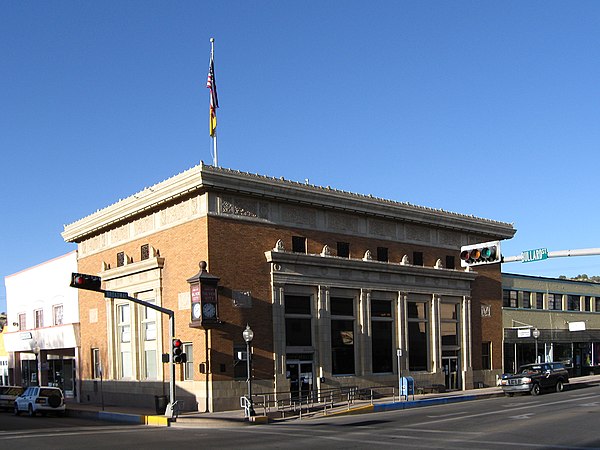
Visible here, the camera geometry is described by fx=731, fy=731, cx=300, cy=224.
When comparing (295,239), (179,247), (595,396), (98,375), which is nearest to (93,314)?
(98,375)

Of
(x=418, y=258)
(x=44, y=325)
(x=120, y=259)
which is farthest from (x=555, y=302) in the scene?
(x=44, y=325)

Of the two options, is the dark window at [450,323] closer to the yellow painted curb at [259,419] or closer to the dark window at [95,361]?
the yellow painted curb at [259,419]

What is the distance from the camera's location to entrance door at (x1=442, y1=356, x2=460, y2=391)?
49031 mm

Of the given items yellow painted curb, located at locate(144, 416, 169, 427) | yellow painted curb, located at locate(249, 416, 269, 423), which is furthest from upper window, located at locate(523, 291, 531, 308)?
yellow painted curb, located at locate(144, 416, 169, 427)

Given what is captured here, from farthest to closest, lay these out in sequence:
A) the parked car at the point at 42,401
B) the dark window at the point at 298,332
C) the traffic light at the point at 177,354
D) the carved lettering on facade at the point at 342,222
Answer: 1. the carved lettering on facade at the point at 342,222
2. the dark window at the point at 298,332
3. the parked car at the point at 42,401
4. the traffic light at the point at 177,354

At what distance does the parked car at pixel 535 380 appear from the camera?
43.3 metres

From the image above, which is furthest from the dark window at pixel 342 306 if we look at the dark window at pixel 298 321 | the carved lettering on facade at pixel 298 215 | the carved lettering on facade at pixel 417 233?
the carved lettering on facade at pixel 417 233

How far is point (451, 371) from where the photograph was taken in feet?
163

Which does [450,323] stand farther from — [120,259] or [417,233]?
[120,259]

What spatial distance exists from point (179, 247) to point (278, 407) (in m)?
10.0

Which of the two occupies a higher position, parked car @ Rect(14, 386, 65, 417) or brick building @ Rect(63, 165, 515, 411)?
brick building @ Rect(63, 165, 515, 411)

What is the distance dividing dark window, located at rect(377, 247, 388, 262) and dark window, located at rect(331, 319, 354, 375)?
4.70m

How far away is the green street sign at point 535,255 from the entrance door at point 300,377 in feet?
55.5

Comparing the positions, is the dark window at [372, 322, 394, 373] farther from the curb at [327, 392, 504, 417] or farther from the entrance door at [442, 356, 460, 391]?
the entrance door at [442, 356, 460, 391]
